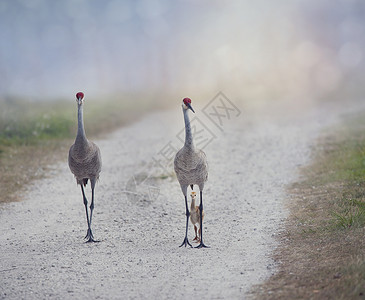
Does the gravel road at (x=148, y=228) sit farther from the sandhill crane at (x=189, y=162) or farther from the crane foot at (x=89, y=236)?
the sandhill crane at (x=189, y=162)

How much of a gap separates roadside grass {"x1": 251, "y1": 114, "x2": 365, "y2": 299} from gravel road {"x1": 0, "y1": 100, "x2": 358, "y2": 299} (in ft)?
1.02

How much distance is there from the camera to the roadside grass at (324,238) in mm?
5812

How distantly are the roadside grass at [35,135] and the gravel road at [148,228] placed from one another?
1.81 ft

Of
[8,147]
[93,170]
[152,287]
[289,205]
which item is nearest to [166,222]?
[93,170]

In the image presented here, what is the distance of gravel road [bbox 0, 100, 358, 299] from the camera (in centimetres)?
645

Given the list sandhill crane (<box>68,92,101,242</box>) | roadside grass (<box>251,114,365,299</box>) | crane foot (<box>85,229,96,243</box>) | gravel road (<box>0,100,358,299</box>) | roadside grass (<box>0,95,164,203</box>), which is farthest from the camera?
roadside grass (<box>0,95,164,203</box>)

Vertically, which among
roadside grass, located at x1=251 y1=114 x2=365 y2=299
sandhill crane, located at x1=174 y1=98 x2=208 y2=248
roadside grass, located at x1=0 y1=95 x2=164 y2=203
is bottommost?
roadside grass, located at x1=251 y1=114 x2=365 y2=299

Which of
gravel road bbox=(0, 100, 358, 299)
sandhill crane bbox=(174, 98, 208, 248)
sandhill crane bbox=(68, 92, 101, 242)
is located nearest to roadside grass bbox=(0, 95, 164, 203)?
gravel road bbox=(0, 100, 358, 299)

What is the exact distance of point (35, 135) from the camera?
18250 mm

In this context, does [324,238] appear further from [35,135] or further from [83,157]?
[35,135]

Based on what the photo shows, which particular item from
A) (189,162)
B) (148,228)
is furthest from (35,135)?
(189,162)

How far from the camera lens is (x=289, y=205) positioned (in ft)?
32.5

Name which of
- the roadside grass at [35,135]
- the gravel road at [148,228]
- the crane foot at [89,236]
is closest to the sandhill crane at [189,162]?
the gravel road at [148,228]

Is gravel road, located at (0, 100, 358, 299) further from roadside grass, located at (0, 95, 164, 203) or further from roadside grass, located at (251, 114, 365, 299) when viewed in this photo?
roadside grass, located at (0, 95, 164, 203)
